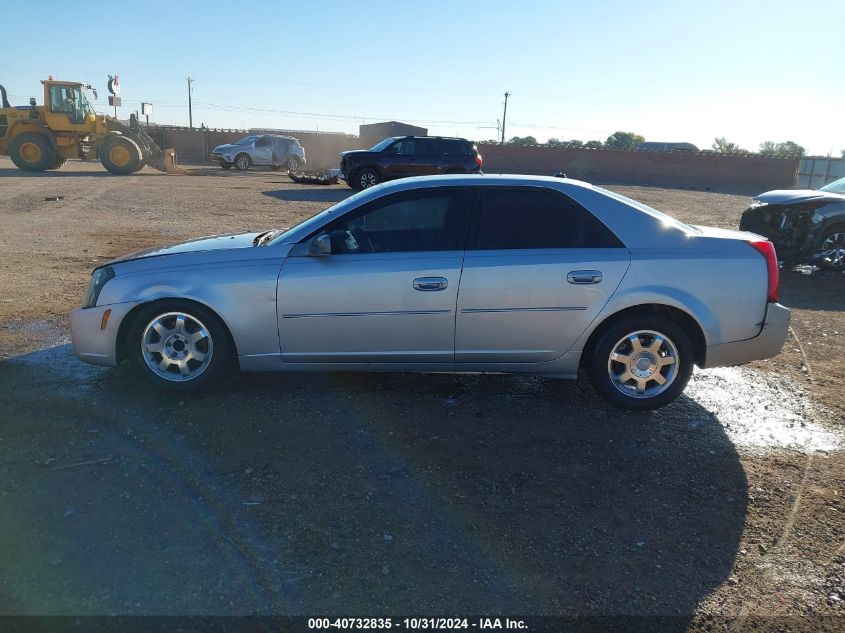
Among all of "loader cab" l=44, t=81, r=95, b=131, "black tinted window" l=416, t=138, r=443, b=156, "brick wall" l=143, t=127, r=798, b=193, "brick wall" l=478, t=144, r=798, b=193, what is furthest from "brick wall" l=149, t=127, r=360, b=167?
"black tinted window" l=416, t=138, r=443, b=156

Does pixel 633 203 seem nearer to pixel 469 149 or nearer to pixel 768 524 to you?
pixel 768 524

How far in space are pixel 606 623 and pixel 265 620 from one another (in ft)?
4.53

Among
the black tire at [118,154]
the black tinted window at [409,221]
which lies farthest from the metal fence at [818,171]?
the black tinted window at [409,221]

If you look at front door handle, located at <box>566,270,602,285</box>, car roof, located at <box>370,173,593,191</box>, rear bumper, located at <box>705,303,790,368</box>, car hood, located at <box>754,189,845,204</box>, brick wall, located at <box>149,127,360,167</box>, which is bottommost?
rear bumper, located at <box>705,303,790,368</box>

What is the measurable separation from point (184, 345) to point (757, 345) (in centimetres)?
405

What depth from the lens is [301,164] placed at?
3666 centimetres

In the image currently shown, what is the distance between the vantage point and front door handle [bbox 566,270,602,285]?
4.59 metres

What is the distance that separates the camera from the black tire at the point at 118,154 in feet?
88.4

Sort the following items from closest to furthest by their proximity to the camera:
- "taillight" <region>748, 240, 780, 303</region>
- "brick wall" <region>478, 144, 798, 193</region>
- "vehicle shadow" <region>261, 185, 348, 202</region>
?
"taillight" <region>748, 240, 780, 303</region> < "vehicle shadow" <region>261, 185, 348, 202</region> < "brick wall" <region>478, 144, 798, 193</region>

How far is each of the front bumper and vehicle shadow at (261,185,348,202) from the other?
15.2 meters

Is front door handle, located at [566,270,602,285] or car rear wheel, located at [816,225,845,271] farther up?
front door handle, located at [566,270,602,285]

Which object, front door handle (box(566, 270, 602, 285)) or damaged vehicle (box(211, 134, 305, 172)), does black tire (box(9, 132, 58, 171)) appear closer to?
damaged vehicle (box(211, 134, 305, 172))

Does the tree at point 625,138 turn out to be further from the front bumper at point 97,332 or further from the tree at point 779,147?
the front bumper at point 97,332

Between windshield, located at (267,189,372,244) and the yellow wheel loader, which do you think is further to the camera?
the yellow wheel loader
